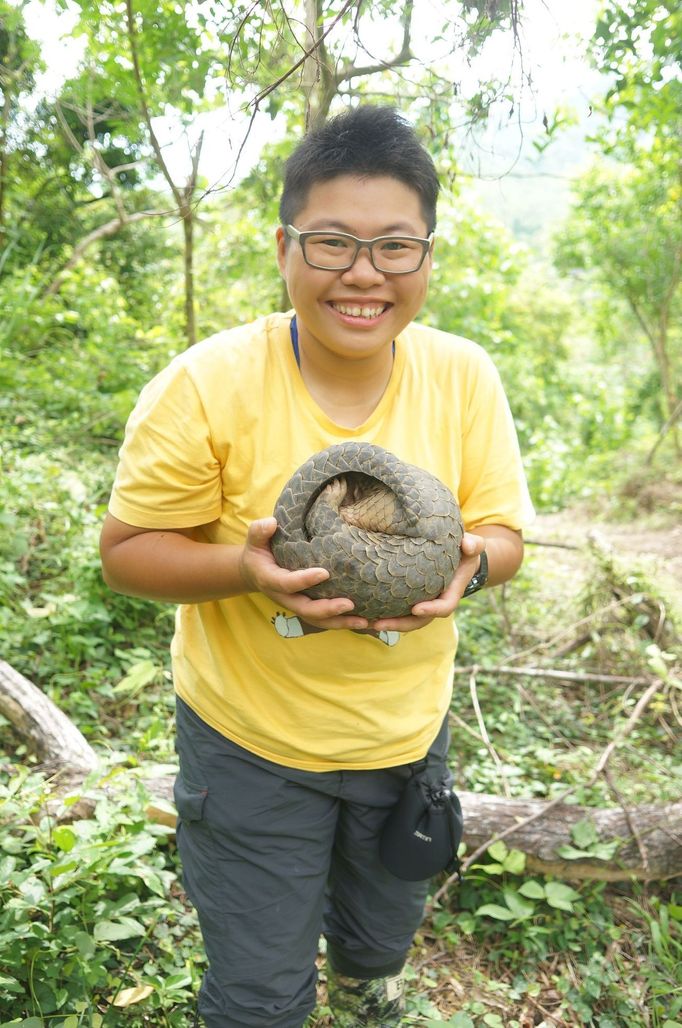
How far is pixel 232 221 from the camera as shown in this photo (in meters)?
7.41

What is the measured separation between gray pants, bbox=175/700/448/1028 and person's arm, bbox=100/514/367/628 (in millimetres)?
364

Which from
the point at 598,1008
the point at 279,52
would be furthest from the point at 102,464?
the point at 598,1008

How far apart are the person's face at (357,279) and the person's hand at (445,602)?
479mm

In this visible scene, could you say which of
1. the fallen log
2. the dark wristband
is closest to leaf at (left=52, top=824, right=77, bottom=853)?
the fallen log

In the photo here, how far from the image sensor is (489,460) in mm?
1959

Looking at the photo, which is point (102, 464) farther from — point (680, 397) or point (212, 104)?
point (680, 397)

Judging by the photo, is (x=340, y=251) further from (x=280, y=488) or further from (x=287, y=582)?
(x=287, y=582)

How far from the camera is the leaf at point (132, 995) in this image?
2102 millimetres

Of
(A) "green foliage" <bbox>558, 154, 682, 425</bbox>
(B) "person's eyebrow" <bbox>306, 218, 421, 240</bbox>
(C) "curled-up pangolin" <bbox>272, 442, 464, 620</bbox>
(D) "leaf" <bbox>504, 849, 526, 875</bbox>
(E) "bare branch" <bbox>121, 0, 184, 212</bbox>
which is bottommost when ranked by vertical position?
(D) "leaf" <bbox>504, 849, 526, 875</bbox>

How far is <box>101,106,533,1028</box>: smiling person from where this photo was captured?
1679 mm

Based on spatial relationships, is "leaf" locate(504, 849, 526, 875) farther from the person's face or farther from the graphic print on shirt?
the person's face

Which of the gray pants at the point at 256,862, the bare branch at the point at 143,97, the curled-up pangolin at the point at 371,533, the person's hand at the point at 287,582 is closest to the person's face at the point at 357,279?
the curled-up pangolin at the point at 371,533

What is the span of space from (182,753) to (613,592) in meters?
3.39

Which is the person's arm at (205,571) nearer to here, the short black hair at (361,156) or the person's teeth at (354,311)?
the person's teeth at (354,311)
